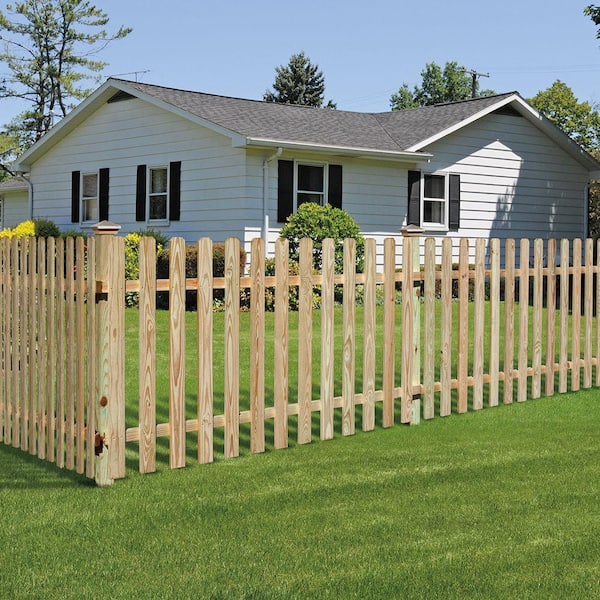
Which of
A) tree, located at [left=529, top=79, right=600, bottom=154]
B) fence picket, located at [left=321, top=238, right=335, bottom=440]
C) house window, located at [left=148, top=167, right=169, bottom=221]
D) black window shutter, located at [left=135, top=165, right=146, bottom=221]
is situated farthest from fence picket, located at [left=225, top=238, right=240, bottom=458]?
tree, located at [left=529, top=79, right=600, bottom=154]

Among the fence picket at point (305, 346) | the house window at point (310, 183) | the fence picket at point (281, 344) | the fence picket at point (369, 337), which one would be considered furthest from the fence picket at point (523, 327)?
the house window at point (310, 183)

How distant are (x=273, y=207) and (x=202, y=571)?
53.7ft

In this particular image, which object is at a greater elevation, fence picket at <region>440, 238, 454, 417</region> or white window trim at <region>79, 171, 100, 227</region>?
white window trim at <region>79, 171, 100, 227</region>

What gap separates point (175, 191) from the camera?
22.0 metres

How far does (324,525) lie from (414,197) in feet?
60.3

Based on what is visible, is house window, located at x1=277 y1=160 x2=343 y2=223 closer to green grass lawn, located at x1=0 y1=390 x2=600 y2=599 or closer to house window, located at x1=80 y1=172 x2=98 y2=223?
house window, located at x1=80 y1=172 x2=98 y2=223

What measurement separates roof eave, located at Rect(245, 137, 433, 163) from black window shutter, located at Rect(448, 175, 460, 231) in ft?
4.43

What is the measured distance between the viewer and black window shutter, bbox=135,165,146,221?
2302 cm

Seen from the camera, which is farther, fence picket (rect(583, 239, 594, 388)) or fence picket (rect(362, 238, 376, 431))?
fence picket (rect(583, 239, 594, 388))

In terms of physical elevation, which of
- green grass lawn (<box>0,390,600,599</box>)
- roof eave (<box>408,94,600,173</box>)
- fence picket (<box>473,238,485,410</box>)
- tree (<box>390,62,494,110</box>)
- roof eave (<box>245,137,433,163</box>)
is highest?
tree (<box>390,62,494,110</box>)

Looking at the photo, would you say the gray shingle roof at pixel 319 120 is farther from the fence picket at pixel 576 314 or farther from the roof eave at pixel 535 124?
the fence picket at pixel 576 314

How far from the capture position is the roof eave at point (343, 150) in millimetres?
19594

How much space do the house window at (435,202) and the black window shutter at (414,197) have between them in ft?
1.39

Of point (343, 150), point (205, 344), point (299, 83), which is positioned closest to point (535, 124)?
point (343, 150)
